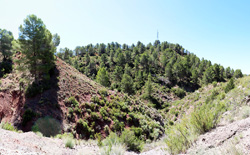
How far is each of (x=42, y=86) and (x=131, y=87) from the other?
28391mm


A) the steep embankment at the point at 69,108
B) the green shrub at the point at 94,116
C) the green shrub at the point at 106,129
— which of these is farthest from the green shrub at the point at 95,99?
the green shrub at the point at 106,129

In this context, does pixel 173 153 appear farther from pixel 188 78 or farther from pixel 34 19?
pixel 188 78

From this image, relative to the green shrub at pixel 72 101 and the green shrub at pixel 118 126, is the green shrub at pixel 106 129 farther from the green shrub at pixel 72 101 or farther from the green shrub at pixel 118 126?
the green shrub at pixel 72 101

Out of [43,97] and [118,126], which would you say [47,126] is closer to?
[43,97]

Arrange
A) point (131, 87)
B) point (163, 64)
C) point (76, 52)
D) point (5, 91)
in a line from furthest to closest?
1. point (76, 52)
2. point (163, 64)
3. point (131, 87)
4. point (5, 91)

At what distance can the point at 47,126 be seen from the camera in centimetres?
1074

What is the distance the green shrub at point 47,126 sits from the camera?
33.7ft

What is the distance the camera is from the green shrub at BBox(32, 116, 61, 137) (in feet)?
33.7

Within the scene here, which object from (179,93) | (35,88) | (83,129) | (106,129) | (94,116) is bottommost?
(106,129)

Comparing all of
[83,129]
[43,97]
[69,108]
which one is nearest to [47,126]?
[69,108]

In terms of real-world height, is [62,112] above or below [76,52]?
below

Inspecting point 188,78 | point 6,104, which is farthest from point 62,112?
point 188,78

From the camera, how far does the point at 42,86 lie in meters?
15.1

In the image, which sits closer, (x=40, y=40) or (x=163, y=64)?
(x=40, y=40)
